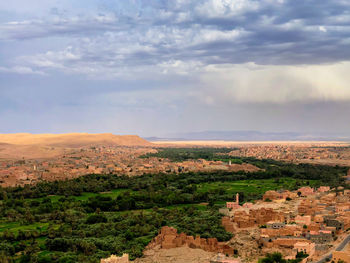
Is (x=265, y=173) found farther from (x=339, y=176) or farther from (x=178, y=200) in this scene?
(x=178, y=200)

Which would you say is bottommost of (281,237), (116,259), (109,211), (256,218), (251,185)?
(109,211)

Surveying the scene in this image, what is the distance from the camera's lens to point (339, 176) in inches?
2906

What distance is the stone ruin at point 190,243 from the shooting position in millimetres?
29766

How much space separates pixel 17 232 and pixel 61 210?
360 inches

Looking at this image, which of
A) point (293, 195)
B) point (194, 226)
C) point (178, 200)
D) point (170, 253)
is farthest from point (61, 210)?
point (293, 195)

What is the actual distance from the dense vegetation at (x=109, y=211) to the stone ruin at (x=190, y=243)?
138 centimetres

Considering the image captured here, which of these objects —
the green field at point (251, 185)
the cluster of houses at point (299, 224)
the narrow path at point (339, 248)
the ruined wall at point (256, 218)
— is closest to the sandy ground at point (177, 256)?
the cluster of houses at point (299, 224)

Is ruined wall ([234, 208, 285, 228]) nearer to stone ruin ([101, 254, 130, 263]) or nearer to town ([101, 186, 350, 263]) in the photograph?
town ([101, 186, 350, 263])

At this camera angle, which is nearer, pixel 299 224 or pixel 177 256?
pixel 177 256

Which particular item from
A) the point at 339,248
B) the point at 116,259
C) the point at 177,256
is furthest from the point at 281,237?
the point at 116,259

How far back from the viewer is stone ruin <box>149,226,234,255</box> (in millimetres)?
29766

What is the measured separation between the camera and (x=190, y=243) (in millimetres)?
30375

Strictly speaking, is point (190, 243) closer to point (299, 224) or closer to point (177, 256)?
point (177, 256)

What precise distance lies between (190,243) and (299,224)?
9517 millimetres
